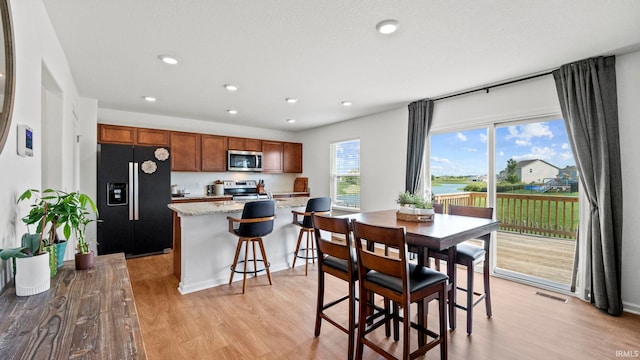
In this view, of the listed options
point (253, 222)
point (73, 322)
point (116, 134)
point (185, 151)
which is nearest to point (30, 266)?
point (73, 322)

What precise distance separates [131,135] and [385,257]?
16.0 ft

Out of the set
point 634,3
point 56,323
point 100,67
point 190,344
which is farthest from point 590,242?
point 100,67

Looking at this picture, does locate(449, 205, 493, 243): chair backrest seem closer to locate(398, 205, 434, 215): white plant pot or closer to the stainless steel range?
locate(398, 205, 434, 215): white plant pot

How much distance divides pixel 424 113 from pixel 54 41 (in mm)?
4101

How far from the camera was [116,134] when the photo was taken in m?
4.68

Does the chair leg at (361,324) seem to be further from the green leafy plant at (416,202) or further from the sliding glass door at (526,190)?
the sliding glass door at (526,190)

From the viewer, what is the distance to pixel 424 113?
416 centimetres

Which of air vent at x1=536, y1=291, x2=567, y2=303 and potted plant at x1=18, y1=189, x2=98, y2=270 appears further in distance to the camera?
air vent at x1=536, y1=291, x2=567, y2=303

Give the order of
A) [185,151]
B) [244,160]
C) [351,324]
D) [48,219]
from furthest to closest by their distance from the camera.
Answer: [244,160] < [185,151] < [351,324] < [48,219]

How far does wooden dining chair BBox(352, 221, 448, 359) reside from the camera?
1624 mm

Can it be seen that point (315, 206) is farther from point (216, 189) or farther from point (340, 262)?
point (216, 189)

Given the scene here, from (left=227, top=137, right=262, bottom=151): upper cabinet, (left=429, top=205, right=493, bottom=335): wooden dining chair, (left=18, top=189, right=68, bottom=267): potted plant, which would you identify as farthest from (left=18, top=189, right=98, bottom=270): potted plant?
(left=227, top=137, right=262, bottom=151): upper cabinet

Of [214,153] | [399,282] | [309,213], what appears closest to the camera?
[399,282]

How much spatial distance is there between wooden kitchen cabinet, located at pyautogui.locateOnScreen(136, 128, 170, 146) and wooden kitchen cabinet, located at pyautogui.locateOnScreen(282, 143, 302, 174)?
8.03ft
